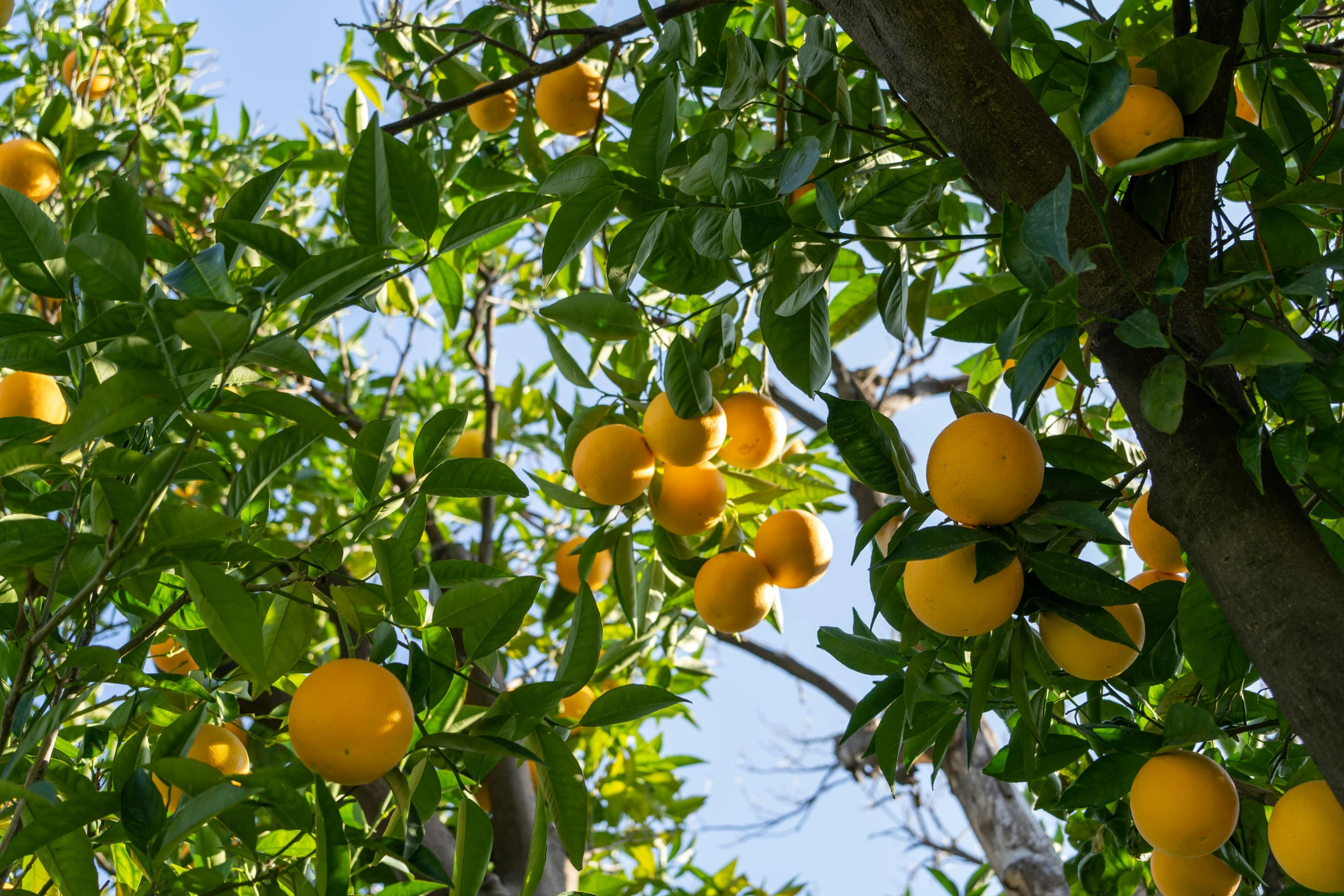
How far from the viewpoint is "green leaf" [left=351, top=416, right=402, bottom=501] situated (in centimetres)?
80

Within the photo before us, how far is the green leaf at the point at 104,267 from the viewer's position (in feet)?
1.92

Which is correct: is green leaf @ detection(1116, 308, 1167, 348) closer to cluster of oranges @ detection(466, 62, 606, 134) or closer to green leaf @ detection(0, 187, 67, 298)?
green leaf @ detection(0, 187, 67, 298)

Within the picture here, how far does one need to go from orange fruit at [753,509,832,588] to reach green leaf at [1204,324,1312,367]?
25.1 inches

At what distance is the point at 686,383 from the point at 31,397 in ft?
2.44

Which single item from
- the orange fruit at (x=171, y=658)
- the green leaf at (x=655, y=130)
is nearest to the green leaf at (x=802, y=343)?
the green leaf at (x=655, y=130)

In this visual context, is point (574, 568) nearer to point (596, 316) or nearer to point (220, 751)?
point (596, 316)

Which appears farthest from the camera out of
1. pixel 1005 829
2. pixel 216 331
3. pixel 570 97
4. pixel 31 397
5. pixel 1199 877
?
pixel 1005 829

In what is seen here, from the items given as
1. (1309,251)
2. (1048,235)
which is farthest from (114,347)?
(1309,251)

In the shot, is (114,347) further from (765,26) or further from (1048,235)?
(765,26)

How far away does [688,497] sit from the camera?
120 cm

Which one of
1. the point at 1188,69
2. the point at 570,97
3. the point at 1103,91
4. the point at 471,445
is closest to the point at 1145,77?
the point at 1188,69

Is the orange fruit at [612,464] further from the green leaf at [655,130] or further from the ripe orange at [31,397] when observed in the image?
the ripe orange at [31,397]

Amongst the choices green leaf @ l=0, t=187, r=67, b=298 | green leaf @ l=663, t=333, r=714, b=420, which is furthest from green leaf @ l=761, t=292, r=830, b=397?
green leaf @ l=0, t=187, r=67, b=298

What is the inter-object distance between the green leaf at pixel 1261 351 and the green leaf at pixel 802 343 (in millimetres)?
402
